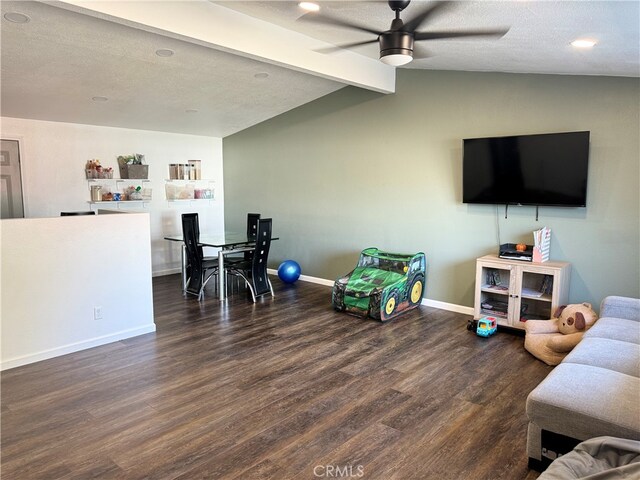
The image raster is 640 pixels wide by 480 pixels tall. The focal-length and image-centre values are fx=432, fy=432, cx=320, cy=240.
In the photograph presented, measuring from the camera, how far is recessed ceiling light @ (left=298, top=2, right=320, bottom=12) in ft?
10.7

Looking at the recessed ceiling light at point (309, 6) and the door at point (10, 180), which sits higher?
the recessed ceiling light at point (309, 6)

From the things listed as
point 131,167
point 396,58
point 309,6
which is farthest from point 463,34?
point 131,167

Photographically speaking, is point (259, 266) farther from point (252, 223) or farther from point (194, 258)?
point (252, 223)

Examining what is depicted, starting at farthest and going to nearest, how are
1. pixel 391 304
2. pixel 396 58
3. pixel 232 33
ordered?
pixel 391 304 → pixel 232 33 → pixel 396 58

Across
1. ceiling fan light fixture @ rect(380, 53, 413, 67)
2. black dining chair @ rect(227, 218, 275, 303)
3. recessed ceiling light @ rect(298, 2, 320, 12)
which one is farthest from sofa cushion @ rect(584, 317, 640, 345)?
black dining chair @ rect(227, 218, 275, 303)

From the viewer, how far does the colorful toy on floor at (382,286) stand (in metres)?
4.78

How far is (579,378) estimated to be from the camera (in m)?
2.30

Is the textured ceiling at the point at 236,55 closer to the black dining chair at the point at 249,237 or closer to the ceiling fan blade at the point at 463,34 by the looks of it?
the ceiling fan blade at the point at 463,34

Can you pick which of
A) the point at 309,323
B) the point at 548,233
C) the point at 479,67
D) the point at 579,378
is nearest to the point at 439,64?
the point at 479,67

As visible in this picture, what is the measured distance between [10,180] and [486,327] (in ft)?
19.6

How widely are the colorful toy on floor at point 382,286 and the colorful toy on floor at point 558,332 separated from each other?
4.52 ft

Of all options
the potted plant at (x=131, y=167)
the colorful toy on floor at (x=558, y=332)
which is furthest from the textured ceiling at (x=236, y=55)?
the colorful toy on floor at (x=558, y=332)

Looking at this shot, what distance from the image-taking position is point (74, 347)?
152 inches

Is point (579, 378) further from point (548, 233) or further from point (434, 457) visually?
point (548, 233)
